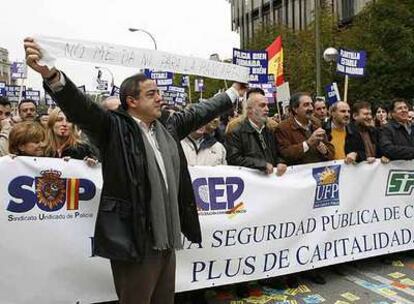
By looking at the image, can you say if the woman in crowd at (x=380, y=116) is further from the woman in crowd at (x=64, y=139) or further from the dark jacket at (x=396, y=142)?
the woman in crowd at (x=64, y=139)

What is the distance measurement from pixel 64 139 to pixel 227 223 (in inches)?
63.2

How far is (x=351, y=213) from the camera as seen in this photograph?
5270mm

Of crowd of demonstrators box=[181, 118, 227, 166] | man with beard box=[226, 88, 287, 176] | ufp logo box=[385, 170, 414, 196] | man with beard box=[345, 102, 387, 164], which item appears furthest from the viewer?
ufp logo box=[385, 170, 414, 196]

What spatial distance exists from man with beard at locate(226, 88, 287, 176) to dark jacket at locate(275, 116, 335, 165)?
17cm

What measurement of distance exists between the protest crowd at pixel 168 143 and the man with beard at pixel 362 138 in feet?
0.04

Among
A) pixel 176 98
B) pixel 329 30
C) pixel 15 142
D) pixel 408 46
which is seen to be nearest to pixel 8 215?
pixel 15 142

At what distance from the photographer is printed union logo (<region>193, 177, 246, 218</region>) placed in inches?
173

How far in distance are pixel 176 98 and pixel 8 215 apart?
33.1 feet

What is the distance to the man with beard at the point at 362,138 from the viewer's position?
5418 millimetres

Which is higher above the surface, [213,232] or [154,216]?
[154,216]

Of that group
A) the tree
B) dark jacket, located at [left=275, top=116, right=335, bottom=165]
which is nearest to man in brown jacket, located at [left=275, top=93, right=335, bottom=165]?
dark jacket, located at [left=275, top=116, right=335, bottom=165]

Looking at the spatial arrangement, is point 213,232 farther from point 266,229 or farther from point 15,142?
point 15,142

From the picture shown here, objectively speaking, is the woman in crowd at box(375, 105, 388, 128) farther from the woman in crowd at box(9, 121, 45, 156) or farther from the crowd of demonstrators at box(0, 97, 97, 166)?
the woman in crowd at box(9, 121, 45, 156)

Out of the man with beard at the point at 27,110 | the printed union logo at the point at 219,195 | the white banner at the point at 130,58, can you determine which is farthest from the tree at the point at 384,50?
the white banner at the point at 130,58
